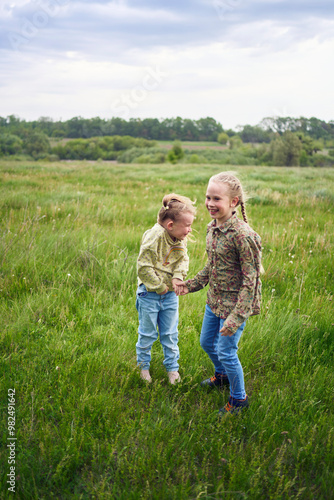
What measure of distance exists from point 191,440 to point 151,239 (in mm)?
1373

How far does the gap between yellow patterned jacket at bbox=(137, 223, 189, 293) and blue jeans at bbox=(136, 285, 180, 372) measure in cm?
10

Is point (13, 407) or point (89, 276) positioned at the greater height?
point (89, 276)

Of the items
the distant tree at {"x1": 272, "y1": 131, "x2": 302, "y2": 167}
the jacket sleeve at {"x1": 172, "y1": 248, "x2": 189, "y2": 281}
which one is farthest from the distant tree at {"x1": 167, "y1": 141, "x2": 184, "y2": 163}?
the jacket sleeve at {"x1": 172, "y1": 248, "x2": 189, "y2": 281}

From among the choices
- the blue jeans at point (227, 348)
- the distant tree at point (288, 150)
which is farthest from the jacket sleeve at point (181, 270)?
the distant tree at point (288, 150)

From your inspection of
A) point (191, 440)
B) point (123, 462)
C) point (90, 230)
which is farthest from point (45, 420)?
point (90, 230)

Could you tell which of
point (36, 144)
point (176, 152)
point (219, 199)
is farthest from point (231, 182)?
point (176, 152)

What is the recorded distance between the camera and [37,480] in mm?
1880

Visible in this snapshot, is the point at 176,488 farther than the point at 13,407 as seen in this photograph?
No

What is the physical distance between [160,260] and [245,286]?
2.35 ft

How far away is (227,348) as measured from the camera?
7.71ft

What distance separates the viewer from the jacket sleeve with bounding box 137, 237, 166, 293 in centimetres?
255

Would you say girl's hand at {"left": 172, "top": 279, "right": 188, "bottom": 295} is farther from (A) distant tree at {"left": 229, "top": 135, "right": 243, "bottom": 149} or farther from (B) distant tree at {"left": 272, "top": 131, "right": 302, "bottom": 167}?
(A) distant tree at {"left": 229, "top": 135, "right": 243, "bottom": 149}

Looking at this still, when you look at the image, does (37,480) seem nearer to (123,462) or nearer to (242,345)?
(123,462)

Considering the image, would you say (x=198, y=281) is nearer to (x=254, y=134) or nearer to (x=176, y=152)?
(x=176, y=152)
